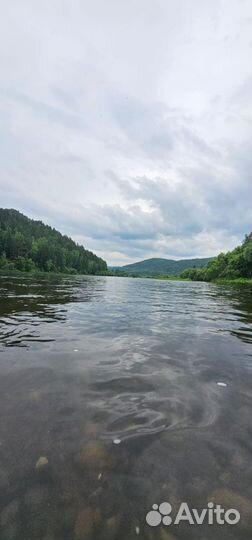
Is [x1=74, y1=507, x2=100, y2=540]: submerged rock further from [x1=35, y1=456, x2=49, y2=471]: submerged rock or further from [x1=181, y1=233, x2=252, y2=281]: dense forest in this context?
[x1=181, y1=233, x2=252, y2=281]: dense forest

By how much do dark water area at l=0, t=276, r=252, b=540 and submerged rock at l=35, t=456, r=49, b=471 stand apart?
0.04 ft

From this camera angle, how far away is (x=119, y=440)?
363 centimetres

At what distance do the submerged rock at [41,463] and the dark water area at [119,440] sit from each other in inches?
0.5

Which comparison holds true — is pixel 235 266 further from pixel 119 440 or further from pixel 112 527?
pixel 112 527

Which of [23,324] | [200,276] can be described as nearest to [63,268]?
[200,276]

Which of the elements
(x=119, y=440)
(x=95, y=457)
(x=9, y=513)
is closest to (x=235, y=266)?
(x=119, y=440)

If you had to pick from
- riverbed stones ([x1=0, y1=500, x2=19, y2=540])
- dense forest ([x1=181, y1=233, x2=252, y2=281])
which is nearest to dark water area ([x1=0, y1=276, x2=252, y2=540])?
riverbed stones ([x1=0, y1=500, x2=19, y2=540])

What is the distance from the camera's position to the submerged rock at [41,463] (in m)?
3.05

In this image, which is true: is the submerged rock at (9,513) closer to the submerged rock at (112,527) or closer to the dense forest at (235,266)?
the submerged rock at (112,527)

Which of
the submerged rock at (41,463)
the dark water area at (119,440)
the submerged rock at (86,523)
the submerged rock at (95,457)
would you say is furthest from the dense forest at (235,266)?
the submerged rock at (86,523)

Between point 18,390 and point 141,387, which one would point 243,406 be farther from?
point 18,390

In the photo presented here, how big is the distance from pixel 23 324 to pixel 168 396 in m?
7.94

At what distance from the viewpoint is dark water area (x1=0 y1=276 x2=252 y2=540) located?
245cm

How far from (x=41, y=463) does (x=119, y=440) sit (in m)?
1.11
